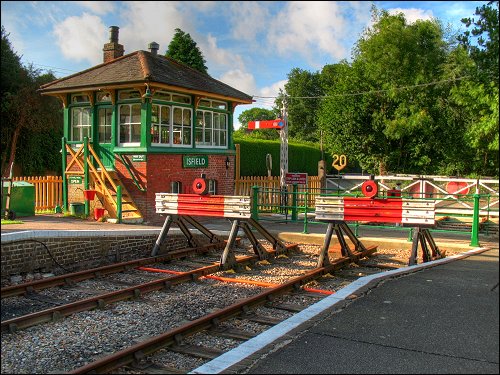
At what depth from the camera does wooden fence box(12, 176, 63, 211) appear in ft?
58.5

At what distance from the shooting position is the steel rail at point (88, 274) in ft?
27.1

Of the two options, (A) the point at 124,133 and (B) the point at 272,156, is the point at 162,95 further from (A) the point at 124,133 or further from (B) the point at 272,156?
(B) the point at 272,156

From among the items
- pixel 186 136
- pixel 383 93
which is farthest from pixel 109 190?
pixel 383 93

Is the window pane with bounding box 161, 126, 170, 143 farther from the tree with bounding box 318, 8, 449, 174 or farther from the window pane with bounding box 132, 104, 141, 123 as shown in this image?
the tree with bounding box 318, 8, 449, 174

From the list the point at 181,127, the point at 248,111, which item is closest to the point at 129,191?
the point at 181,127

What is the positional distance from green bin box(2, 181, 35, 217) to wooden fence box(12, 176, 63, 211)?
7.58ft

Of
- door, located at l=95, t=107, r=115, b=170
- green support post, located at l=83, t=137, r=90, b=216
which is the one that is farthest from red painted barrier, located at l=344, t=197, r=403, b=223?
green support post, located at l=83, t=137, r=90, b=216

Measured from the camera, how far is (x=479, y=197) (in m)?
2.62

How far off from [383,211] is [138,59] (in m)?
10.8

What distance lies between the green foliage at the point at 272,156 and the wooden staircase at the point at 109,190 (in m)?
12.7

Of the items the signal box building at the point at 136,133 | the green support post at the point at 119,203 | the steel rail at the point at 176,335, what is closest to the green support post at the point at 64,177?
the signal box building at the point at 136,133

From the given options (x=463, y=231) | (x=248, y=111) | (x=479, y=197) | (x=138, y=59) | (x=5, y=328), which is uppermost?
(x=248, y=111)

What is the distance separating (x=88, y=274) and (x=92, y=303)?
217 centimetres

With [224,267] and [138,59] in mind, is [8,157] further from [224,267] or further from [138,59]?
[224,267]
